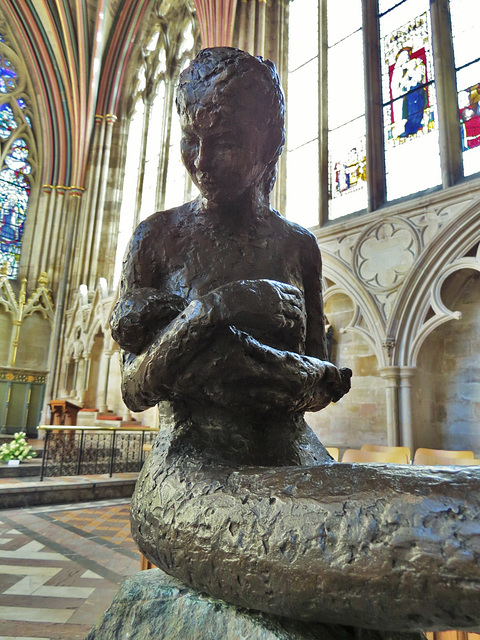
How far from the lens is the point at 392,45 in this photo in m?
7.57

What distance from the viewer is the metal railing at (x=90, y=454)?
712 cm

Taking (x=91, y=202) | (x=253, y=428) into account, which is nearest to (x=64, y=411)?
(x=91, y=202)

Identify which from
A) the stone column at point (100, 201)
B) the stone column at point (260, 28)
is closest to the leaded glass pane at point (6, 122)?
the stone column at point (100, 201)

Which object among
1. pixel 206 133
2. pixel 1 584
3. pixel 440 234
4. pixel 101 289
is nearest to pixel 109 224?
pixel 101 289

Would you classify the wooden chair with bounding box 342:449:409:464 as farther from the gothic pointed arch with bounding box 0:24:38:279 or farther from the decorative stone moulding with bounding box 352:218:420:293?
the gothic pointed arch with bounding box 0:24:38:279

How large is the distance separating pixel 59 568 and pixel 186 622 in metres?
2.77

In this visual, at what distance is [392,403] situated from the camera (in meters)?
6.04

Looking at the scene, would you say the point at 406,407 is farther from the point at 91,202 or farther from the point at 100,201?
the point at 91,202

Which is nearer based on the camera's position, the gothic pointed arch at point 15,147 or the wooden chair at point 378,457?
the wooden chair at point 378,457

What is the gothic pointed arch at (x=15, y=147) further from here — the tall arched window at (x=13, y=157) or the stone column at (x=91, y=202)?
the stone column at (x=91, y=202)

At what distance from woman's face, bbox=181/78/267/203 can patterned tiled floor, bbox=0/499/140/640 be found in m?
2.04

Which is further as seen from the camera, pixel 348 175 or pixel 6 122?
pixel 6 122

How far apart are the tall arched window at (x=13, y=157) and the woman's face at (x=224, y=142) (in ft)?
50.5

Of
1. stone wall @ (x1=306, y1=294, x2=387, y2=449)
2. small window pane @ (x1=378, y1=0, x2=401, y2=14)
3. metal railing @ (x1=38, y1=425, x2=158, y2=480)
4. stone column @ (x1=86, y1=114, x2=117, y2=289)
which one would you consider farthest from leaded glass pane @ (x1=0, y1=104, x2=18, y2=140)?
stone wall @ (x1=306, y1=294, x2=387, y2=449)
